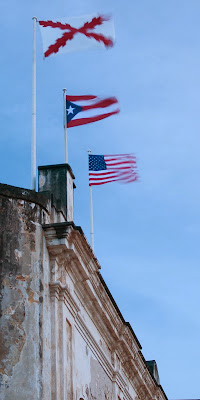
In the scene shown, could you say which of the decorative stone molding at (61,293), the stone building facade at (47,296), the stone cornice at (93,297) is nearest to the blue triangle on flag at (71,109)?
the stone building facade at (47,296)

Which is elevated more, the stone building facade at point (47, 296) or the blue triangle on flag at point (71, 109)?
the blue triangle on flag at point (71, 109)

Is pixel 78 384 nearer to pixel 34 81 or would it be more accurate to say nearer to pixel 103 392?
pixel 103 392

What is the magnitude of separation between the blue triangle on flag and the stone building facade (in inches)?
67.5

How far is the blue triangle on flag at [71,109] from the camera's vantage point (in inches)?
854

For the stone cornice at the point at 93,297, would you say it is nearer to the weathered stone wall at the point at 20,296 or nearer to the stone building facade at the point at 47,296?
the stone building facade at the point at 47,296

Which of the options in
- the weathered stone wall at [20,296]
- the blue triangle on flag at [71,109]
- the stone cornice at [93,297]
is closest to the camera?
the weathered stone wall at [20,296]

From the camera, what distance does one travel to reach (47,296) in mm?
18109

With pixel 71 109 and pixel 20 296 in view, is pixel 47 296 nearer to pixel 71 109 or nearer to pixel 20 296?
pixel 20 296

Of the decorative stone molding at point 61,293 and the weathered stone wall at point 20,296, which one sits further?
the decorative stone molding at point 61,293

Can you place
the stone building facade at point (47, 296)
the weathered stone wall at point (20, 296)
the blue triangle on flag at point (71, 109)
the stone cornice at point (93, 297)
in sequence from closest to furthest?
the weathered stone wall at point (20, 296)
the stone building facade at point (47, 296)
the stone cornice at point (93, 297)
the blue triangle on flag at point (71, 109)

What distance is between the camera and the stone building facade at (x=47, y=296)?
1702 cm

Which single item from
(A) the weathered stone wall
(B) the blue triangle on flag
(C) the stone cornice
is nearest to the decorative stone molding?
(C) the stone cornice

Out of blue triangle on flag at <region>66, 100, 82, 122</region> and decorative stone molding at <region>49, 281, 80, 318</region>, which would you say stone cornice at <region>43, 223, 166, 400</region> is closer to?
decorative stone molding at <region>49, 281, 80, 318</region>

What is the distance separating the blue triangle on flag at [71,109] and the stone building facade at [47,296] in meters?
1.71
